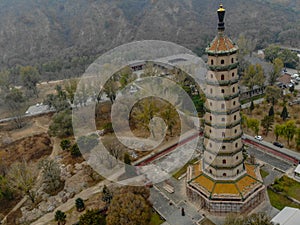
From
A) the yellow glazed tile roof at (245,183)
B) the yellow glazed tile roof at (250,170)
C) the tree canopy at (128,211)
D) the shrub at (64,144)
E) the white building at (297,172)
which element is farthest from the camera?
the shrub at (64,144)

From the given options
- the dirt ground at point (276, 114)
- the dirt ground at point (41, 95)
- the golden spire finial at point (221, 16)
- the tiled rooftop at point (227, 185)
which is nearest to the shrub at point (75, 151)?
the tiled rooftop at point (227, 185)

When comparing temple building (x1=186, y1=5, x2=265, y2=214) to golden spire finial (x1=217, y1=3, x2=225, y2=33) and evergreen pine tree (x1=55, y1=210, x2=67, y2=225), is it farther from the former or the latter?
evergreen pine tree (x1=55, y1=210, x2=67, y2=225)

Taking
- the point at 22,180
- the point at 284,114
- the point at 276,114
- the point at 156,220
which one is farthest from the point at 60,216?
the point at 276,114

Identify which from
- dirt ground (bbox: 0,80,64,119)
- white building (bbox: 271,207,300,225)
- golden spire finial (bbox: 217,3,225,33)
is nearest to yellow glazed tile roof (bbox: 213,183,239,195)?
white building (bbox: 271,207,300,225)

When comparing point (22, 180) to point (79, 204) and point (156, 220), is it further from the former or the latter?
point (156, 220)

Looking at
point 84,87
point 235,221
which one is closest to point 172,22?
point 84,87

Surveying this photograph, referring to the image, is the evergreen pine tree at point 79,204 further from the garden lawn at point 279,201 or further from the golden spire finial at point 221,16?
the golden spire finial at point 221,16
